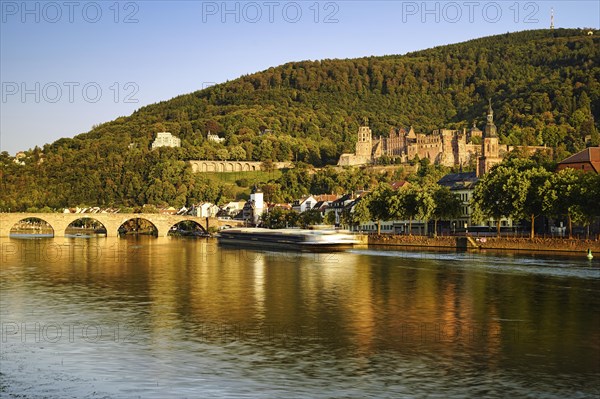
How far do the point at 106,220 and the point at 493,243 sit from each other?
77.1 m

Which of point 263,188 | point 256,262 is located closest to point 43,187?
point 263,188

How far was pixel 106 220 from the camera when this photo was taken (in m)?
133

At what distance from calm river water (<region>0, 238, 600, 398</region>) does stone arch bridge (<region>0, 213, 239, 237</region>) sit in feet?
258

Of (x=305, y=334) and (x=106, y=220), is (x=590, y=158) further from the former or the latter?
(x=106, y=220)

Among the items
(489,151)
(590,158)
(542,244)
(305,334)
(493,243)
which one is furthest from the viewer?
(489,151)

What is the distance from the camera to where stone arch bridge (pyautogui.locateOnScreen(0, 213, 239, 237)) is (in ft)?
412

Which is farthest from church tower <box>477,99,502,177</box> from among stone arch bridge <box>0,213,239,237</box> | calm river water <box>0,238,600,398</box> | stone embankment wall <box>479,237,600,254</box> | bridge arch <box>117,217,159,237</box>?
calm river water <box>0,238,600,398</box>

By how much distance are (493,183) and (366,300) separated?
41.1 metres

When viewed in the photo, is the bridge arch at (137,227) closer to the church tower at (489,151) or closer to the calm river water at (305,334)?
the church tower at (489,151)

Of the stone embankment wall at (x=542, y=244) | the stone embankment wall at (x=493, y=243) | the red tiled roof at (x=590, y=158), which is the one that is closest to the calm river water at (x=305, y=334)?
the stone embankment wall at (x=542, y=244)

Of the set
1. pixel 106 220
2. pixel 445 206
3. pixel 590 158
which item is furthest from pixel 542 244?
pixel 106 220

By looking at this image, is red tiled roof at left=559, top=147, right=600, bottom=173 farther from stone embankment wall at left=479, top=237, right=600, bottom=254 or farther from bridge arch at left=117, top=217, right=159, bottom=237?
bridge arch at left=117, top=217, right=159, bottom=237

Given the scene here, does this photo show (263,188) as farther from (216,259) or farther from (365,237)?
(216,259)

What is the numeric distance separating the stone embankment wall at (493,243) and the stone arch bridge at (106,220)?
178 ft
